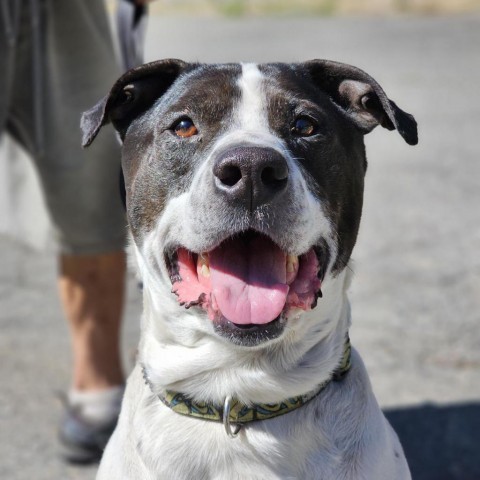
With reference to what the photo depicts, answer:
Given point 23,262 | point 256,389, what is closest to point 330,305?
point 256,389

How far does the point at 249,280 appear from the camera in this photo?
2863 mm

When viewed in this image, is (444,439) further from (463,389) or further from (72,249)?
(72,249)

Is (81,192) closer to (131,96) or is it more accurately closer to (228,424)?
(131,96)

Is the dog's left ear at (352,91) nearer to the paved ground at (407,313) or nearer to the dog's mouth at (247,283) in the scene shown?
the dog's mouth at (247,283)

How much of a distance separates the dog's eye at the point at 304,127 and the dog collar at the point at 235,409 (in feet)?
2.38

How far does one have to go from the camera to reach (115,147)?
461cm

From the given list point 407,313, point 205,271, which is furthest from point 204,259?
point 407,313

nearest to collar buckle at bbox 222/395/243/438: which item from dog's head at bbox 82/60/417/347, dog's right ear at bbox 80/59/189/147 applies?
dog's head at bbox 82/60/417/347

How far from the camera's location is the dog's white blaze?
3.01 metres

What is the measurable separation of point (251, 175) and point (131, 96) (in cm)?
79

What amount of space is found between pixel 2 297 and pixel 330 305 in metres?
3.65

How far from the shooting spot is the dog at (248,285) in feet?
9.28

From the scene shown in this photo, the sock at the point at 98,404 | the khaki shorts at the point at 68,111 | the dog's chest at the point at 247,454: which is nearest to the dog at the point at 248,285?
the dog's chest at the point at 247,454

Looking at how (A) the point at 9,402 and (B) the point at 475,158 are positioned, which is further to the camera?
(B) the point at 475,158
